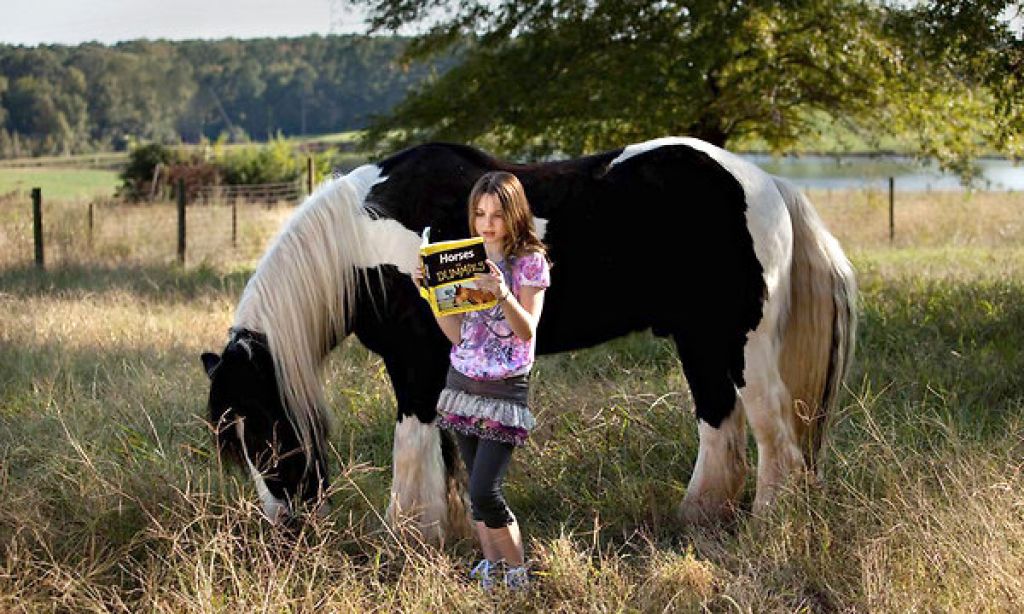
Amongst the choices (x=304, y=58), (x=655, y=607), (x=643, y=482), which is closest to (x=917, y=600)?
(x=655, y=607)

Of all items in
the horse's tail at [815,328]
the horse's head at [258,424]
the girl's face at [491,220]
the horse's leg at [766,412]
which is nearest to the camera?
the girl's face at [491,220]

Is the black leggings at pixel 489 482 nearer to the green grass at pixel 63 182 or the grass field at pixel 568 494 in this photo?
the grass field at pixel 568 494

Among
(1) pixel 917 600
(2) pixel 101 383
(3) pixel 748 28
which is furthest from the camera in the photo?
(3) pixel 748 28

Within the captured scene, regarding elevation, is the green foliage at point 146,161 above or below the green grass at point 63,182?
above

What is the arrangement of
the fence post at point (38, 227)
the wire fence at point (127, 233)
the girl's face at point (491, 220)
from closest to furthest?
the girl's face at point (491, 220) → the fence post at point (38, 227) → the wire fence at point (127, 233)

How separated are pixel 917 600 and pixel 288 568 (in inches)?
77.1

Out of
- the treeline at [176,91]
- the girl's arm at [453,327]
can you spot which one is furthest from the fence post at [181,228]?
the treeline at [176,91]

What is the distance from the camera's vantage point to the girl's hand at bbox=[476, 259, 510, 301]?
120 inches

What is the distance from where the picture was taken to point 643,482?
14.0ft

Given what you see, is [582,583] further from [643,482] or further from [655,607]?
[643,482]

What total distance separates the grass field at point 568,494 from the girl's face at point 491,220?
1023 mm

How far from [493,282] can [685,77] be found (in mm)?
7149

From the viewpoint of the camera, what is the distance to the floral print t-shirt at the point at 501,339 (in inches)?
128

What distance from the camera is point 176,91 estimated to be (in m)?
54.8
